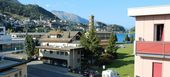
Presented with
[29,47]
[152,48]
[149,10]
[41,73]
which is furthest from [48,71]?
[149,10]

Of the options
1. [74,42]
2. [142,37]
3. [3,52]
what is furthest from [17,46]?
[142,37]

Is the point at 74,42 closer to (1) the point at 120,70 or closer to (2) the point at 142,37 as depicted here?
(1) the point at 120,70

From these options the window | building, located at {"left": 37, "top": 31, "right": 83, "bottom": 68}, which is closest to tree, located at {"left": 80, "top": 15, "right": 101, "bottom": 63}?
building, located at {"left": 37, "top": 31, "right": 83, "bottom": 68}

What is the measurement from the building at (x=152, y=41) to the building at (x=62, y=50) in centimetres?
4334

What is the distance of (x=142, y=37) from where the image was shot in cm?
1559

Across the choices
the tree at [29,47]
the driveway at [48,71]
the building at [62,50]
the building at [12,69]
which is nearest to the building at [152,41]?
the building at [12,69]

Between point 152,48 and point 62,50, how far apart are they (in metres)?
46.8

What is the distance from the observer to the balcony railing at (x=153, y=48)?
46.6 ft

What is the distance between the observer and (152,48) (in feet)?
48.3

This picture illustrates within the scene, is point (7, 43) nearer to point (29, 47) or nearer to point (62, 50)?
point (62, 50)

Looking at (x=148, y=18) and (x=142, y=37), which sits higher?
(x=148, y=18)

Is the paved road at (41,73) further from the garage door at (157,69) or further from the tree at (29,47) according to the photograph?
the garage door at (157,69)

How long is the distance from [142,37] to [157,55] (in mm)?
1434

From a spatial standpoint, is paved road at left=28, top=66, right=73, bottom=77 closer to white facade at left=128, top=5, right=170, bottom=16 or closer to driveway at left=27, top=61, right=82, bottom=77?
driveway at left=27, top=61, right=82, bottom=77
